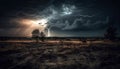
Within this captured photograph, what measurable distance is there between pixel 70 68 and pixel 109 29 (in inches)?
2814

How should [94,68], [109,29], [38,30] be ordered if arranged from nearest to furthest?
[94,68] → [109,29] → [38,30]

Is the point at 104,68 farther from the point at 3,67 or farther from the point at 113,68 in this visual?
the point at 3,67

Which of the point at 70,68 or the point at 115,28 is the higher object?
the point at 115,28

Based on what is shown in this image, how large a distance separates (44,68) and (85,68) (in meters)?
4.62

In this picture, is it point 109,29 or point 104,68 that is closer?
point 104,68

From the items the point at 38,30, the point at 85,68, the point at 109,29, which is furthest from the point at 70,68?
the point at 38,30

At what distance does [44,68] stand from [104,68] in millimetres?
6765

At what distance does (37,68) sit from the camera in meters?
19.4

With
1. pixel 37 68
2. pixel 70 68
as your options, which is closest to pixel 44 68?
pixel 37 68

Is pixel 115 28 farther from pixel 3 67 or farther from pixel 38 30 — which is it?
pixel 3 67

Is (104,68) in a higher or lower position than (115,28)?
lower

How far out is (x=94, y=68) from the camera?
19172 millimetres

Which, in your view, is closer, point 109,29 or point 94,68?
point 94,68

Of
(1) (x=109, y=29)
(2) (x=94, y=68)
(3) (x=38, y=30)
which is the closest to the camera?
(2) (x=94, y=68)
